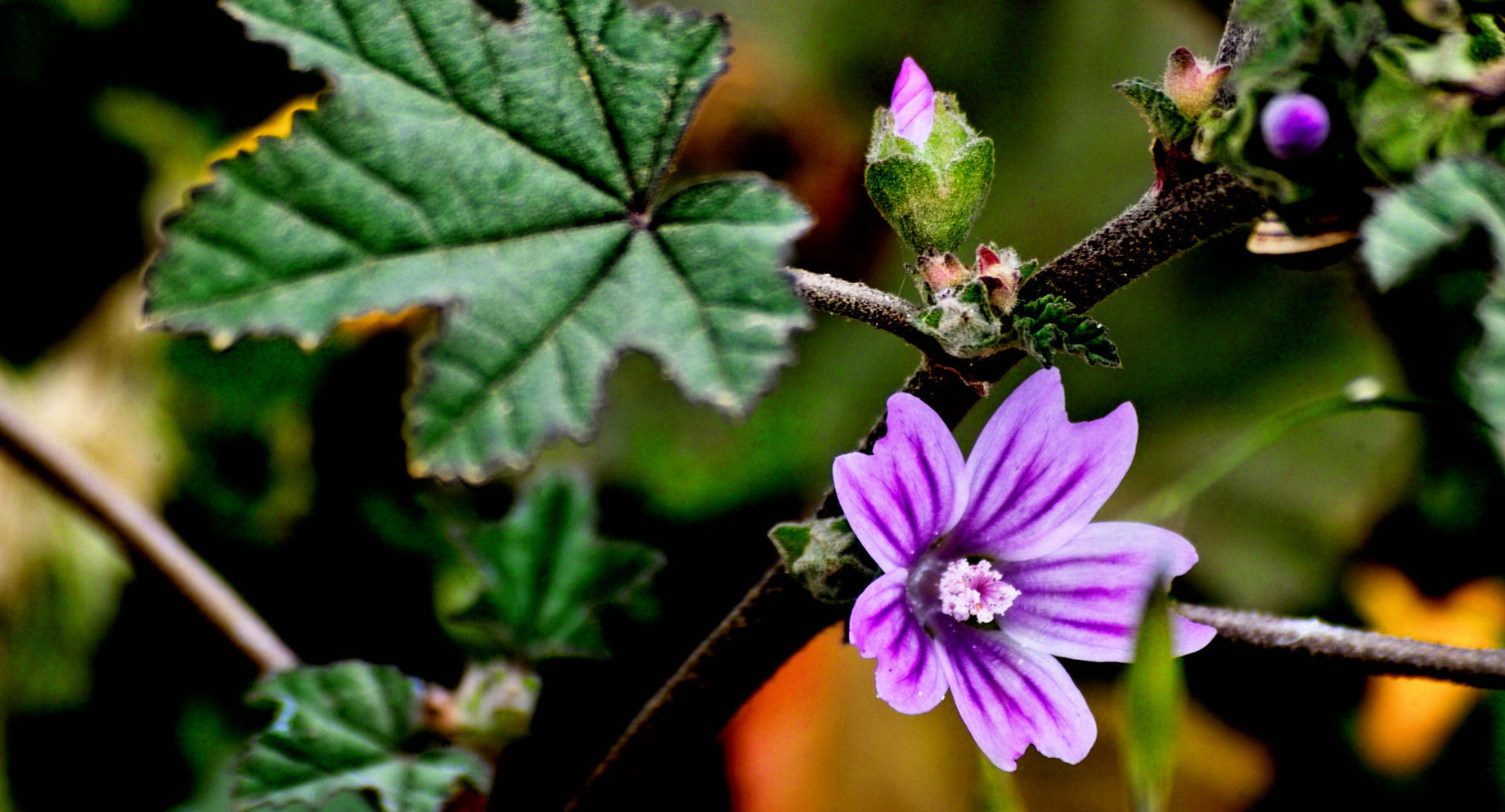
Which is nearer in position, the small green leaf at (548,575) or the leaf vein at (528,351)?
the leaf vein at (528,351)

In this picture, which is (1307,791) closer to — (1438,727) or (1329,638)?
(1438,727)

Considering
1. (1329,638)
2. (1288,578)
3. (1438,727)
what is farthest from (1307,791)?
(1329,638)

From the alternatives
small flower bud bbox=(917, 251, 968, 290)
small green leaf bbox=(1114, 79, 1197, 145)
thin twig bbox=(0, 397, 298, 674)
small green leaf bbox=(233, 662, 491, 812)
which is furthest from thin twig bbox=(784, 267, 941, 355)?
thin twig bbox=(0, 397, 298, 674)

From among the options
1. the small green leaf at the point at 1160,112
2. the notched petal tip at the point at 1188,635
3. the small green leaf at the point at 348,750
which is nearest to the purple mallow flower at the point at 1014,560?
the notched petal tip at the point at 1188,635

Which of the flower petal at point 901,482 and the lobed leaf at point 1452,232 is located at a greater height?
the lobed leaf at point 1452,232

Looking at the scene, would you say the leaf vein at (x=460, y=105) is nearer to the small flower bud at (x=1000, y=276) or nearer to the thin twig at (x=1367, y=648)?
the small flower bud at (x=1000, y=276)

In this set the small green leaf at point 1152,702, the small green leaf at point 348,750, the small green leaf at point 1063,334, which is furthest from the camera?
the small green leaf at point 348,750

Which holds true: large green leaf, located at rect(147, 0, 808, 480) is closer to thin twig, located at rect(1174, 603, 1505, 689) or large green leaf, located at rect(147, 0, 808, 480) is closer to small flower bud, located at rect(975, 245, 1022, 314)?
small flower bud, located at rect(975, 245, 1022, 314)
